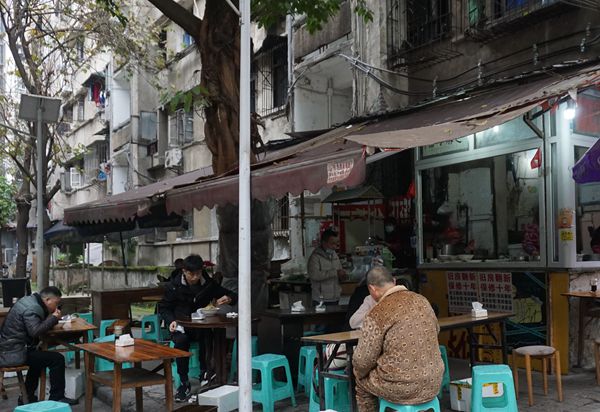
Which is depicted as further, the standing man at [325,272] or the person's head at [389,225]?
the person's head at [389,225]

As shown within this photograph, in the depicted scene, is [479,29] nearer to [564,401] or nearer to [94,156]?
[564,401]

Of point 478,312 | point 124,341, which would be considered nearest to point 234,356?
point 124,341

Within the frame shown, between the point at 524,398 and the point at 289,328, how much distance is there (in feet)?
8.69

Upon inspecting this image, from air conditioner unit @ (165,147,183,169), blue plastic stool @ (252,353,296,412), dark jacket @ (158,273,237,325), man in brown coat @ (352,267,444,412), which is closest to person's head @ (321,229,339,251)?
Answer: dark jacket @ (158,273,237,325)

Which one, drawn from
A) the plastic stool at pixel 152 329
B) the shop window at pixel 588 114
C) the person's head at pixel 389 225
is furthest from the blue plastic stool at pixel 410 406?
the person's head at pixel 389 225

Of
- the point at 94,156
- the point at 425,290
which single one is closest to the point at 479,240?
the point at 425,290

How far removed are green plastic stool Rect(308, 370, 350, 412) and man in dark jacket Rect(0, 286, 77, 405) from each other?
278 cm

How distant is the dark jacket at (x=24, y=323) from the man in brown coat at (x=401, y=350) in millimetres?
3507

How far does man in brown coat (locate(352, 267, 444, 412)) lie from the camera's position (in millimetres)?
3986

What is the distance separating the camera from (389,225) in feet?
37.8

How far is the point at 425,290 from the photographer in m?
8.74

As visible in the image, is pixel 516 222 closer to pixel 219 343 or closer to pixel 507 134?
pixel 507 134

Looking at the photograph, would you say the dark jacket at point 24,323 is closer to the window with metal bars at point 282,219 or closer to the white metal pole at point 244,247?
the white metal pole at point 244,247

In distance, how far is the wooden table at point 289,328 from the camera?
21.8ft
